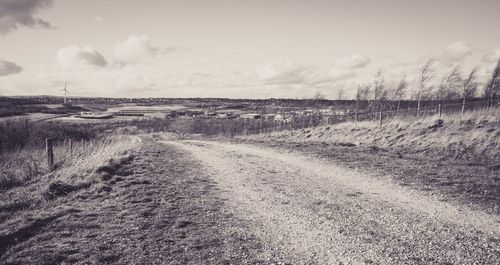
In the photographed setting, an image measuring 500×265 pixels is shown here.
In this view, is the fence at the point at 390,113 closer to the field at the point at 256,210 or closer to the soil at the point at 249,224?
the field at the point at 256,210

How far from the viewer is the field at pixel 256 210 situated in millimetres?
6004

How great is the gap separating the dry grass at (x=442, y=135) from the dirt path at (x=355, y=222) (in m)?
8.24

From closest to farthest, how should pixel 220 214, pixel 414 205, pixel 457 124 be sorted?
pixel 220 214 → pixel 414 205 → pixel 457 124

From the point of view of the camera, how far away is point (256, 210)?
8641 millimetres

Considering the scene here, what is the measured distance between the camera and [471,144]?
17312 millimetres

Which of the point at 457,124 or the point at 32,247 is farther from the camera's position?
the point at 457,124

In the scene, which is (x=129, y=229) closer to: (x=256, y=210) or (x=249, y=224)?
(x=249, y=224)

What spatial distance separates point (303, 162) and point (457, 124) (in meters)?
11.2

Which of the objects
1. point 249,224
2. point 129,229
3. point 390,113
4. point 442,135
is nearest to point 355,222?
point 249,224

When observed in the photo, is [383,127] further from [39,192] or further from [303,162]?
[39,192]

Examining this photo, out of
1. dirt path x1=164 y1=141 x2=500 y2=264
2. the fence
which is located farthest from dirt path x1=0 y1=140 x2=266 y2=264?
the fence

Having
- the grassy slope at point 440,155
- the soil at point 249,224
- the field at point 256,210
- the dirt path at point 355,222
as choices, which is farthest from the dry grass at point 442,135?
the dirt path at point 355,222

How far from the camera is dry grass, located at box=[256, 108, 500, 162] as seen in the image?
55.2 feet

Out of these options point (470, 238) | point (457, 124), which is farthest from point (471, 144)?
point (470, 238)
